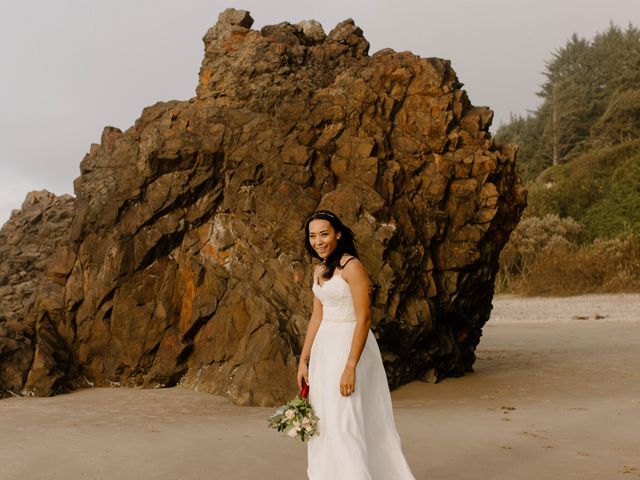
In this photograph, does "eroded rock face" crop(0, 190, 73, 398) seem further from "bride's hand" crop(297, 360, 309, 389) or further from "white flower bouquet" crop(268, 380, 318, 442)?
"white flower bouquet" crop(268, 380, 318, 442)

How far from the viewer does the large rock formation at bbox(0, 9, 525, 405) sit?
28.5 feet

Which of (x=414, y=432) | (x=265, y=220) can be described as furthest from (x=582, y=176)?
(x=414, y=432)

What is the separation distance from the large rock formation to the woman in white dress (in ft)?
12.4

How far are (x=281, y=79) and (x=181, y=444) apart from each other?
17.9ft

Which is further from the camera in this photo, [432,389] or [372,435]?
[432,389]

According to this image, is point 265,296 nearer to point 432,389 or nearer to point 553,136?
point 432,389

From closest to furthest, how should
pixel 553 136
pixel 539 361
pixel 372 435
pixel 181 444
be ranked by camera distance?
pixel 372 435 → pixel 181 444 → pixel 539 361 → pixel 553 136

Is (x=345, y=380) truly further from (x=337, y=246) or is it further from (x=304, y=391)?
(x=337, y=246)

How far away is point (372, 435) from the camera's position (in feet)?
14.7

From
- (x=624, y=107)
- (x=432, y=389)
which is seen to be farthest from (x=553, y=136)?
(x=432, y=389)

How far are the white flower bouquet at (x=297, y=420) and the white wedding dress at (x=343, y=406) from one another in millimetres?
58

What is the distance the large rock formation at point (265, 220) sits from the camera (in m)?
8.67

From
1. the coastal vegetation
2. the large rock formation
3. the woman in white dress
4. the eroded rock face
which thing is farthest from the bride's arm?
the coastal vegetation

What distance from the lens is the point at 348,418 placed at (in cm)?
431
